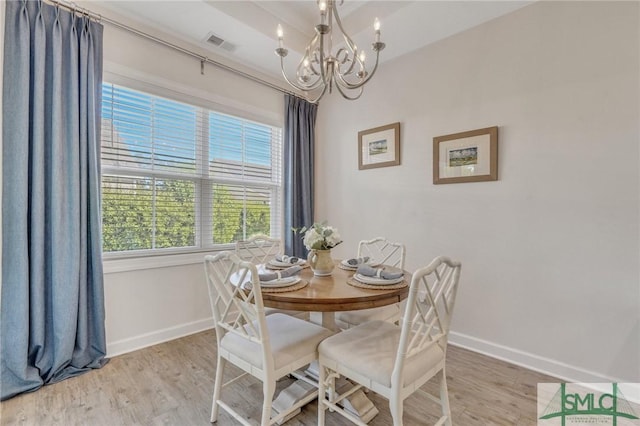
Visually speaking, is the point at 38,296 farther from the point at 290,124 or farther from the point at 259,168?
the point at 290,124

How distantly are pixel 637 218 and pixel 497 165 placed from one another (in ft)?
2.90

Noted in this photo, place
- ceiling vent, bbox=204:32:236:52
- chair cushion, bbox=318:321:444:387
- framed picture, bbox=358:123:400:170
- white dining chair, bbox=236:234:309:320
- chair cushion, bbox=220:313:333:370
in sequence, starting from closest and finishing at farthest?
chair cushion, bbox=318:321:444:387 → chair cushion, bbox=220:313:333:370 → ceiling vent, bbox=204:32:236:52 → white dining chair, bbox=236:234:309:320 → framed picture, bbox=358:123:400:170

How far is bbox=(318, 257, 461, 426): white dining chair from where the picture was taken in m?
1.22

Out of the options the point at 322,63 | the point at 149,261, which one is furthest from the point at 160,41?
the point at 149,261

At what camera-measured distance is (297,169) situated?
3.56m

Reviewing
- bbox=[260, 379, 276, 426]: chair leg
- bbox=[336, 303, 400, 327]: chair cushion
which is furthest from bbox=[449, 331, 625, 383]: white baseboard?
bbox=[260, 379, 276, 426]: chair leg

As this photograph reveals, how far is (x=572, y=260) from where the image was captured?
6.88 feet

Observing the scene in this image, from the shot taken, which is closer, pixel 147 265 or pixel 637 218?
pixel 637 218

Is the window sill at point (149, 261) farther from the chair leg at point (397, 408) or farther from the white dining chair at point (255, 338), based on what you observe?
the chair leg at point (397, 408)

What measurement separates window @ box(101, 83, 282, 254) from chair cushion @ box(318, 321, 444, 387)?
1.88 metres

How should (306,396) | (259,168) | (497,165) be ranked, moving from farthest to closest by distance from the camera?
(259,168) < (497,165) < (306,396)

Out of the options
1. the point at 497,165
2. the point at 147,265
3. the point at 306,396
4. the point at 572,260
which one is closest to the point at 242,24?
the point at 147,265

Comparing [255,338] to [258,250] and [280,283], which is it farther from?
[258,250]

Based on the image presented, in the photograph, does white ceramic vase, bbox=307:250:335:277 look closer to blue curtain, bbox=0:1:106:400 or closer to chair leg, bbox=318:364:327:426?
chair leg, bbox=318:364:327:426
